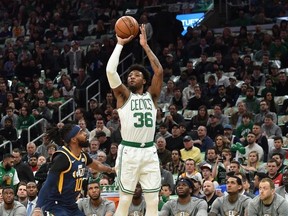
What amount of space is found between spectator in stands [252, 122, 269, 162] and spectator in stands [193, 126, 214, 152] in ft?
3.00

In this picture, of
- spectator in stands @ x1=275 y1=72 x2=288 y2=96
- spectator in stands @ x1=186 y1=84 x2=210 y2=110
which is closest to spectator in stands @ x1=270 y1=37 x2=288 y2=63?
spectator in stands @ x1=275 y1=72 x2=288 y2=96

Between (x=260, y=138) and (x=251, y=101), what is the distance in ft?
7.06

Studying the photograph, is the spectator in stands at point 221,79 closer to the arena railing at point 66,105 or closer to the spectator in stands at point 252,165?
the arena railing at point 66,105

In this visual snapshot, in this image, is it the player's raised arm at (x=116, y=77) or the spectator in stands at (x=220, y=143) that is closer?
the player's raised arm at (x=116, y=77)

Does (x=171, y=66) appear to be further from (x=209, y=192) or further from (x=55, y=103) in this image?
(x=209, y=192)

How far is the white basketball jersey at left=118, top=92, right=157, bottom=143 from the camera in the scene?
10547 mm

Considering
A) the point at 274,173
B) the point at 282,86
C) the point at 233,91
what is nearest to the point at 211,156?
the point at 274,173

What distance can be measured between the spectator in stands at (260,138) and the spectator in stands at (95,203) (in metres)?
4.12

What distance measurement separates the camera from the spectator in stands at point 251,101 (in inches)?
745

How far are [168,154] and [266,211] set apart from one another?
459 centimetres

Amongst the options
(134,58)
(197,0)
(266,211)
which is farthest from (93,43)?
(266,211)

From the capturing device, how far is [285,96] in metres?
19.5

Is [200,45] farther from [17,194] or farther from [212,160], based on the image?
[17,194]

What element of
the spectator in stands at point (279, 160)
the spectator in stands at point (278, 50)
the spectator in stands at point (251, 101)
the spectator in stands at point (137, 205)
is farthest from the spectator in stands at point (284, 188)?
the spectator in stands at point (278, 50)
